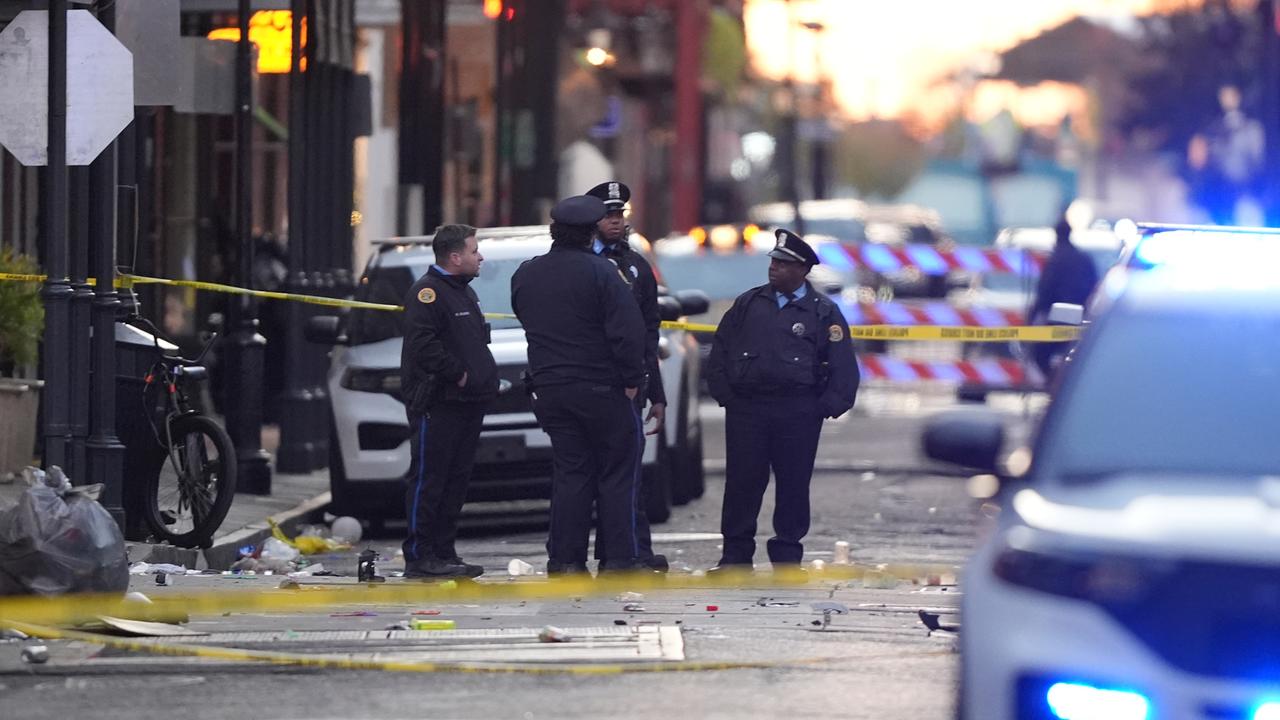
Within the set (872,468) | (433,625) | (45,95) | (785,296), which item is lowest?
(872,468)

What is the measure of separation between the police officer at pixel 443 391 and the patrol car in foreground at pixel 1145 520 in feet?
17.6

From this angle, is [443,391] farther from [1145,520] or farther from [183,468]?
[1145,520]

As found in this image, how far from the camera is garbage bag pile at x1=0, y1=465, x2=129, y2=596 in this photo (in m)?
9.77

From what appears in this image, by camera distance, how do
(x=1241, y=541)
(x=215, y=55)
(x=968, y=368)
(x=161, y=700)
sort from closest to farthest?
1. (x=1241, y=541)
2. (x=161, y=700)
3. (x=215, y=55)
4. (x=968, y=368)

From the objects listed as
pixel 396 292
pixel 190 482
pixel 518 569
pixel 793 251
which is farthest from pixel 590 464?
pixel 396 292

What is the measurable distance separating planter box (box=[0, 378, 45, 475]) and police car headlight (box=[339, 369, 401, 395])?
73.2 inches

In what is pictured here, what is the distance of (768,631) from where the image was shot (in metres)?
9.86

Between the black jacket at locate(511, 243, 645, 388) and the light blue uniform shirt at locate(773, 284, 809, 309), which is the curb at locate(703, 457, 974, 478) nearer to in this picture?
the light blue uniform shirt at locate(773, 284, 809, 309)

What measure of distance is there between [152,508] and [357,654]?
387cm

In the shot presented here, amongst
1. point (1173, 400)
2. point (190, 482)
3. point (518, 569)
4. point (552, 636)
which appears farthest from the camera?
point (190, 482)

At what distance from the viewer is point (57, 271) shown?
1167 cm

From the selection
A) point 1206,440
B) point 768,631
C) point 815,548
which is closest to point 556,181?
point 815,548

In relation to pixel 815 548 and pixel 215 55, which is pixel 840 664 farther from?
pixel 215 55

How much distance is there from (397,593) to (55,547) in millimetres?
1699
